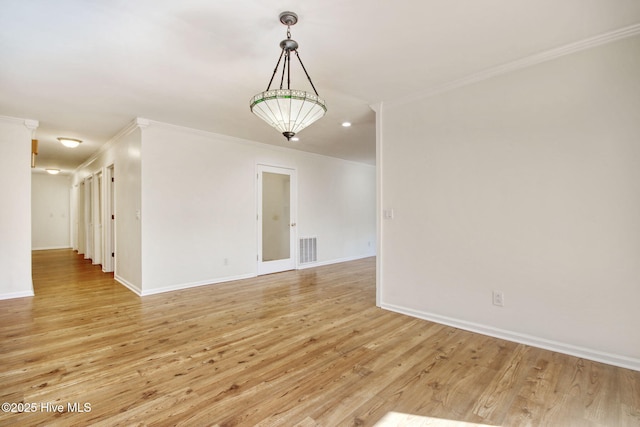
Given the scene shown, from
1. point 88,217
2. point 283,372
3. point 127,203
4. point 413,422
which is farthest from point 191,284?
point 88,217

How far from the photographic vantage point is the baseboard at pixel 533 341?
2.30 meters

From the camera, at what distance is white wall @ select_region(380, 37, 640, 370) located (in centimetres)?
232

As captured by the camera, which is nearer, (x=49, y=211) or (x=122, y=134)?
(x=122, y=134)

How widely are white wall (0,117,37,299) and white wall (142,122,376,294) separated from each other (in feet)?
5.30

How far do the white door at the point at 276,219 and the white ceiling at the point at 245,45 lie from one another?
2.17m

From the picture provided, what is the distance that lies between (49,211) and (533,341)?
1270 cm

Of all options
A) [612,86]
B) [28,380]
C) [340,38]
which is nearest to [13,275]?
[28,380]

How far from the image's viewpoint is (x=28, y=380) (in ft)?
6.97

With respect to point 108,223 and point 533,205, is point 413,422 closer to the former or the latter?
point 533,205

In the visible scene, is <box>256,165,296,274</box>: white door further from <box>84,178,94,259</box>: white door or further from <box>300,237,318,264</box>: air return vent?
<box>84,178,94,259</box>: white door

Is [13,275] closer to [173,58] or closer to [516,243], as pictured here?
[173,58]

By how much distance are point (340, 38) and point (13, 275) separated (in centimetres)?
523

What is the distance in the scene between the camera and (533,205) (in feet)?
8.79

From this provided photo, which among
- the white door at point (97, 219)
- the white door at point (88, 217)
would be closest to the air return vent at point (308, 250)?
the white door at point (97, 219)
